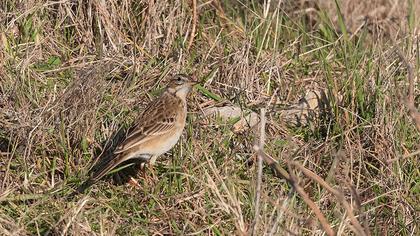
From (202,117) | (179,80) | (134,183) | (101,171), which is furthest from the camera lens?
(202,117)

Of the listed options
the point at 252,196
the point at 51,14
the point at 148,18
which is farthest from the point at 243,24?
the point at 252,196

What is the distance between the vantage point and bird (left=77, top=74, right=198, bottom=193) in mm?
6953

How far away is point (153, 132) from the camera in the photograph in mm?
7246

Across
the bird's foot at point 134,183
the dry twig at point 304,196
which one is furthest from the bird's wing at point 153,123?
the dry twig at point 304,196

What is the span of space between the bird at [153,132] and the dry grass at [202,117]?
0.16 meters

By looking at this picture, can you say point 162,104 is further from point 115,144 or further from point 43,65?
point 43,65

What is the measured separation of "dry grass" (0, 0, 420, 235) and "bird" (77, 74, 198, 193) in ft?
0.53

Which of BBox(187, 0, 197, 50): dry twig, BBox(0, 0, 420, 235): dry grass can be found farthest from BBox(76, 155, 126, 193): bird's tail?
BBox(187, 0, 197, 50): dry twig

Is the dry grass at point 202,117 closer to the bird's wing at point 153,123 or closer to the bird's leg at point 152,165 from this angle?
the bird's leg at point 152,165

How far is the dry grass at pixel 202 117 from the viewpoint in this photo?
6.54 meters

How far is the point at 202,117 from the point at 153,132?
0.67 metres

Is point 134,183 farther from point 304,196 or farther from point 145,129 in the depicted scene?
point 304,196

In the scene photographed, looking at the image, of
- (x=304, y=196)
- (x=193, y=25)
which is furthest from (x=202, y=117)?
(x=304, y=196)

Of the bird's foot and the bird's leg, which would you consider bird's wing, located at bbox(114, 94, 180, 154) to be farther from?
the bird's foot
